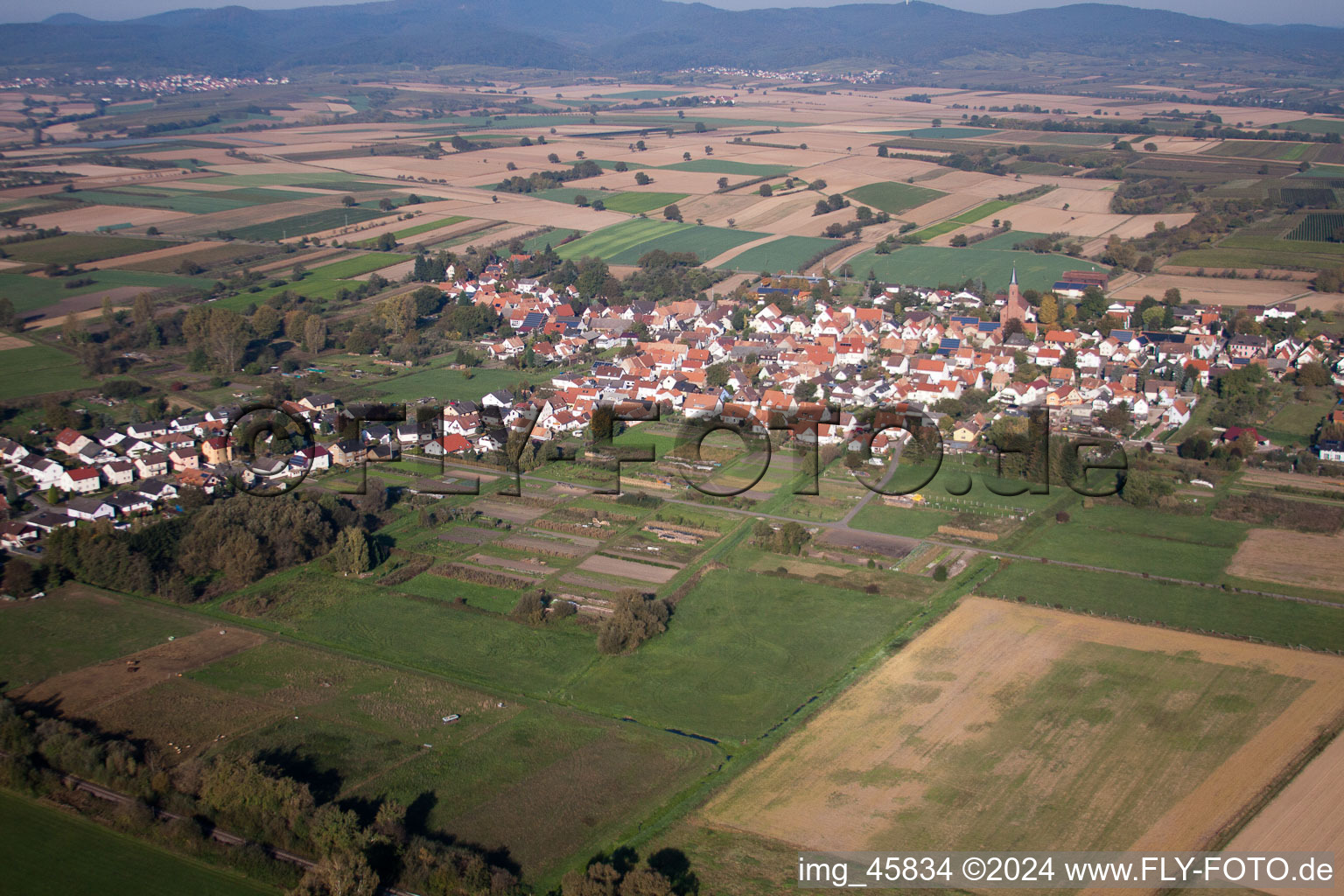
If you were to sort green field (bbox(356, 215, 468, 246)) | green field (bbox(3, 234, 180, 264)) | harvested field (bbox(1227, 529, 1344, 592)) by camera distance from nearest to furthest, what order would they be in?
1. harvested field (bbox(1227, 529, 1344, 592))
2. green field (bbox(3, 234, 180, 264))
3. green field (bbox(356, 215, 468, 246))

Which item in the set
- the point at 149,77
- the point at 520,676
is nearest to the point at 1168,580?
the point at 520,676

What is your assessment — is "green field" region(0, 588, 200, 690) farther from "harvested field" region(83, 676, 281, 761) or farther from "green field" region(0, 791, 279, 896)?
"green field" region(0, 791, 279, 896)

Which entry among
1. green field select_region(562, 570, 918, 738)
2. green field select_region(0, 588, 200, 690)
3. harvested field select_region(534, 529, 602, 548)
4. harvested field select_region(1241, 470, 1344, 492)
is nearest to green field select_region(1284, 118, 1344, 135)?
harvested field select_region(1241, 470, 1344, 492)

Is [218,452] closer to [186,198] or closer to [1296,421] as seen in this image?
[1296,421]

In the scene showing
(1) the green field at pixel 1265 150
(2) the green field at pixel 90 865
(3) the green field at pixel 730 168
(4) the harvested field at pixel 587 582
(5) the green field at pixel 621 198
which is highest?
(1) the green field at pixel 1265 150

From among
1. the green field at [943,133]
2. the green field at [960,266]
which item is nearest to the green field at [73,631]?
the green field at [960,266]

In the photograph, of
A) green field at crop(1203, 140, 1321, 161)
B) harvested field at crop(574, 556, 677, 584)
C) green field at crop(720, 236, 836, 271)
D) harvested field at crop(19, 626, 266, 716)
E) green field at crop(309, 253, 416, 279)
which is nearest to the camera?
harvested field at crop(19, 626, 266, 716)

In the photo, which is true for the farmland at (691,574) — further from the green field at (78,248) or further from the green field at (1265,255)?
the green field at (78,248)
